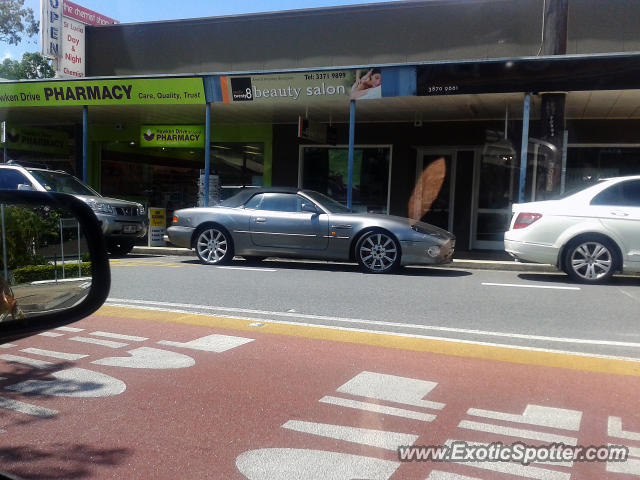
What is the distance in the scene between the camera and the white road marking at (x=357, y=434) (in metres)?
3.17

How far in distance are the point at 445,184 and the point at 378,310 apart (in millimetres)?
9499

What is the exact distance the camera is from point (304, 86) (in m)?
12.7

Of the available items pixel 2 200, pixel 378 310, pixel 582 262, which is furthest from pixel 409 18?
pixel 2 200

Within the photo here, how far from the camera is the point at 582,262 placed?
9031 millimetres

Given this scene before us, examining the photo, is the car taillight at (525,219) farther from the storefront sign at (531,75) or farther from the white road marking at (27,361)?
the white road marking at (27,361)

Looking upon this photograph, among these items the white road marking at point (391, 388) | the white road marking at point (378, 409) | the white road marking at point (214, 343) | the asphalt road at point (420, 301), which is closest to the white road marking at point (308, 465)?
the white road marking at point (378, 409)

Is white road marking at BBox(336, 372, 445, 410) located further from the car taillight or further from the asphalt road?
the car taillight

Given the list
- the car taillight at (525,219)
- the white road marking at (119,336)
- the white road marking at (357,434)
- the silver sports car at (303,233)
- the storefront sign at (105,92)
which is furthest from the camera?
the storefront sign at (105,92)

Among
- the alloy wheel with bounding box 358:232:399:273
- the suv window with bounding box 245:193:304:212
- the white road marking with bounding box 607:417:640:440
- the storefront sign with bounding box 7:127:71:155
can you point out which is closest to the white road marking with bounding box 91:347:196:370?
the white road marking with bounding box 607:417:640:440

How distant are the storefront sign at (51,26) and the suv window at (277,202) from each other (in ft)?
36.8

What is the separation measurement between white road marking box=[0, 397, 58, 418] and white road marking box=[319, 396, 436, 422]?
1.66m

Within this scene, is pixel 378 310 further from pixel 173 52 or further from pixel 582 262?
pixel 173 52

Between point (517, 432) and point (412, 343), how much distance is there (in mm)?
1976

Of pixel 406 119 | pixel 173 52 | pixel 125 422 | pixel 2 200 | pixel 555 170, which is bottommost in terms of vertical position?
pixel 125 422
